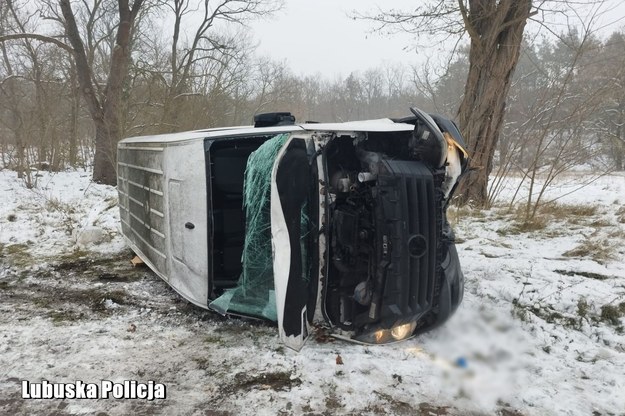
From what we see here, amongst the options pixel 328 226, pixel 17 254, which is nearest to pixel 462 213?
pixel 328 226

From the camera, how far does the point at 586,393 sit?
8.25ft

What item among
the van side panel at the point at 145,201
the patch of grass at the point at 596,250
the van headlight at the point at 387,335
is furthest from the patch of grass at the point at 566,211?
the van side panel at the point at 145,201

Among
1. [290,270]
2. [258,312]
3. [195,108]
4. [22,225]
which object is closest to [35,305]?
[258,312]

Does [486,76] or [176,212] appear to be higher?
[486,76]

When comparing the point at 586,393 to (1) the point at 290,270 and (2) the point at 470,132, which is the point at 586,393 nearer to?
(1) the point at 290,270

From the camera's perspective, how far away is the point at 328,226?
2.92 meters

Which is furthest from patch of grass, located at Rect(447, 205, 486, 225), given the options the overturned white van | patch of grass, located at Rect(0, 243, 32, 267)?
patch of grass, located at Rect(0, 243, 32, 267)

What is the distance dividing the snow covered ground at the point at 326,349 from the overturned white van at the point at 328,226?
0.26 meters

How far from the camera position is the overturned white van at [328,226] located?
2.72 metres

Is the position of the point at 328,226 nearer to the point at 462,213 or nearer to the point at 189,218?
the point at 189,218

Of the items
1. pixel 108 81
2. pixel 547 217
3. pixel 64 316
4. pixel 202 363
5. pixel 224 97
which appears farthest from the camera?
pixel 224 97

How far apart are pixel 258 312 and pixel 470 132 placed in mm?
6275

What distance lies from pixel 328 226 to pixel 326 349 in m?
0.94

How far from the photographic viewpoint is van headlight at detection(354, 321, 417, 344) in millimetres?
2912
